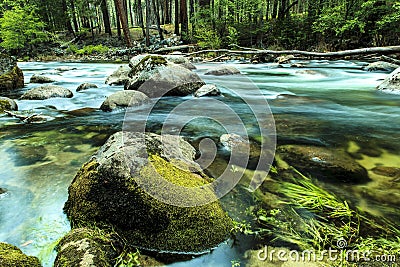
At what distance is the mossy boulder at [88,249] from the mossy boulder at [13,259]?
150mm

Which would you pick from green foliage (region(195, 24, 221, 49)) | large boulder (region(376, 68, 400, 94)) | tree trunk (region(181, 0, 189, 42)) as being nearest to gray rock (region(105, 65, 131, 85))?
large boulder (region(376, 68, 400, 94))

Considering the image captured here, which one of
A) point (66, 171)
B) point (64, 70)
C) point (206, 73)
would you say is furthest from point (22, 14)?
point (66, 171)

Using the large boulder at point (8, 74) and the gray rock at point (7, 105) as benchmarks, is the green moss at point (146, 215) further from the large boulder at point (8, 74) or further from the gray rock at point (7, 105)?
the large boulder at point (8, 74)

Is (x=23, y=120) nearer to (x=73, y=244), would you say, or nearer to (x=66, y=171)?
(x=66, y=171)

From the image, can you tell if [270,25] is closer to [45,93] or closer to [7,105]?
[45,93]

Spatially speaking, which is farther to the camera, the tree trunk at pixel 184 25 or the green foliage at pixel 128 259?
the tree trunk at pixel 184 25

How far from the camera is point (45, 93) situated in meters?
7.61

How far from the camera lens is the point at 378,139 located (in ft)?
13.9

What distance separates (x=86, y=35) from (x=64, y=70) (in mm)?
20862

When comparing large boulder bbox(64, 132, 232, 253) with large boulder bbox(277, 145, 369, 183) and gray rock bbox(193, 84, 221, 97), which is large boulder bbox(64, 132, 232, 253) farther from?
gray rock bbox(193, 84, 221, 97)

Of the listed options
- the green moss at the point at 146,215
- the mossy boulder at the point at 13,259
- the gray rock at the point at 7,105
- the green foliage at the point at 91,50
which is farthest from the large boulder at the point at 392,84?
the green foliage at the point at 91,50

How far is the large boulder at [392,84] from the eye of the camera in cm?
735

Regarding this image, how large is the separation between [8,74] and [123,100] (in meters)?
5.39

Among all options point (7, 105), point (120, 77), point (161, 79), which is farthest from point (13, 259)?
point (120, 77)
